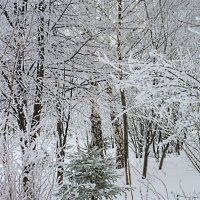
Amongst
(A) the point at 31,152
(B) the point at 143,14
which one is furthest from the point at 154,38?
(A) the point at 31,152

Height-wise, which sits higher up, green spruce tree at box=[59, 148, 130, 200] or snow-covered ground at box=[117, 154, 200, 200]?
green spruce tree at box=[59, 148, 130, 200]

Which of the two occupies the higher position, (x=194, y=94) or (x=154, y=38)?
(x=154, y=38)

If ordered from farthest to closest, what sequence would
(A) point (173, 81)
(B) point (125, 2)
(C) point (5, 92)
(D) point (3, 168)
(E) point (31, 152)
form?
(B) point (125, 2)
(C) point (5, 92)
(E) point (31, 152)
(D) point (3, 168)
(A) point (173, 81)

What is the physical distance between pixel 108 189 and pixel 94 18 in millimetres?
2875

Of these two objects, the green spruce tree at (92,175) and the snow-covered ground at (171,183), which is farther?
the snow-covered ground at (171,183)

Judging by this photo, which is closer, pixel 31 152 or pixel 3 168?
pixel 3 168

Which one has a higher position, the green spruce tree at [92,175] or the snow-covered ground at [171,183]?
the green spruce tree at [92,175]

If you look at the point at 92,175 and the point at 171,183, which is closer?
the point at 92,175

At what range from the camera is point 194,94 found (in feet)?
8.00

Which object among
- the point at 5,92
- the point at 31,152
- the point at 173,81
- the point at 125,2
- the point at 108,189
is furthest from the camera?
the point at 125,2

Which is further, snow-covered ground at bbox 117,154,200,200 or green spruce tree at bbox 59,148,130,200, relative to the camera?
snow-covered ground at bbox 117,154,200,200

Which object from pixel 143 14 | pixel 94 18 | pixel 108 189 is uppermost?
pixel 143 14

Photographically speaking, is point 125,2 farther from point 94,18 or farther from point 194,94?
point 194,94

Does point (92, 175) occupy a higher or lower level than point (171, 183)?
higher
